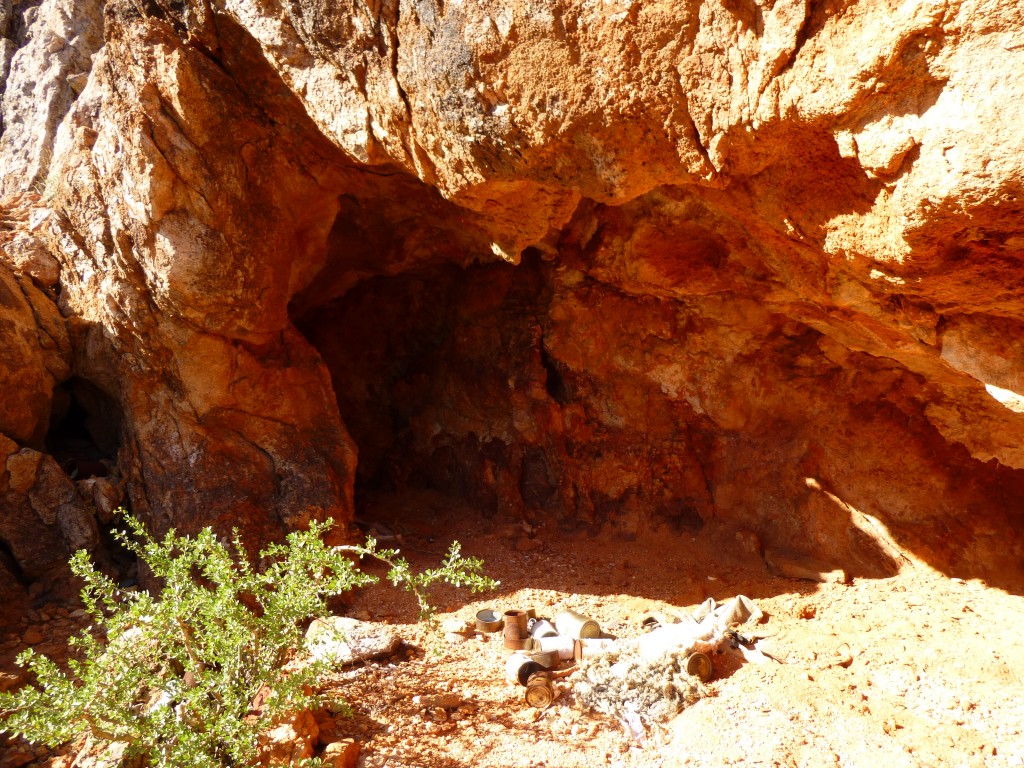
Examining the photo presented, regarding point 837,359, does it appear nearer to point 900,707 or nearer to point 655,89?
point 900,707

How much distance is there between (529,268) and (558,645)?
350cm

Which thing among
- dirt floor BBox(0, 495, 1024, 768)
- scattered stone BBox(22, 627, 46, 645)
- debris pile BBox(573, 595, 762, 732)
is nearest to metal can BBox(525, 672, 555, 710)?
dirt floor BBox(0, 495, 1024, 768)

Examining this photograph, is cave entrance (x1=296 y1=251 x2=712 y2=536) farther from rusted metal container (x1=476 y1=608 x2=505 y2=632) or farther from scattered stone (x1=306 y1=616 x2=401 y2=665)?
scattered stone (x1=306 y1=616 x2=401 y2=665)

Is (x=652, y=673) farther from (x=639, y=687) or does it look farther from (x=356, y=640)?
(x=356, y=640)

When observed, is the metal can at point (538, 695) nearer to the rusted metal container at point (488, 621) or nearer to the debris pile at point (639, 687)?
the debris pile at point (639, 687)

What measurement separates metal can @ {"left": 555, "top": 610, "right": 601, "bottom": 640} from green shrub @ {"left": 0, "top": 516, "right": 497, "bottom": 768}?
3.03ft

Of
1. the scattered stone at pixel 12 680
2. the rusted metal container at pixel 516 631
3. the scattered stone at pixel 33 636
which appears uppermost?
the rusted metal container at pixel 516 631

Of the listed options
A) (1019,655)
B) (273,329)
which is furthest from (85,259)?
(1019,655)

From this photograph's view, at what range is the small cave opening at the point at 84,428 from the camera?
208 inches

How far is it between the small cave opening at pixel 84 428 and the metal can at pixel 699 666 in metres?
4.71

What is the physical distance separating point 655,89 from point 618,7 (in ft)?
1.24

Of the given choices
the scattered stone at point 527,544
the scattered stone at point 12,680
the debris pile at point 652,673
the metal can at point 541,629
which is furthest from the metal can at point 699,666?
the scattered stone at point 12,680

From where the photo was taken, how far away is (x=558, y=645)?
3.75 metres

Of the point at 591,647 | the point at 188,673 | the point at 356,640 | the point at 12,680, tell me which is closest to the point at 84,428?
the point at 12,680
